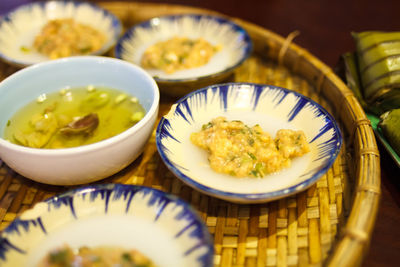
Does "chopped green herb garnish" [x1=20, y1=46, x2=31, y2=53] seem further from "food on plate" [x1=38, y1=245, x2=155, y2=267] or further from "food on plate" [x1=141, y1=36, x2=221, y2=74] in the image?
"food on plate" [x1=38, y1=245, x2=155, y2=267]

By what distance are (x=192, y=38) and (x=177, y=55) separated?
0.44 m

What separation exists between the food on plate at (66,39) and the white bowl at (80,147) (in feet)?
1.92

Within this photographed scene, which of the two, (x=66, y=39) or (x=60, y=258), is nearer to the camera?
(x=60, y=258)

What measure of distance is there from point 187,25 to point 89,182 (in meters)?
1.81

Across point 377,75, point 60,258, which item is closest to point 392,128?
point 377,75

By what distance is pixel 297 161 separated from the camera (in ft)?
6.01

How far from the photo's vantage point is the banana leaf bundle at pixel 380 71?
2234 millimetres

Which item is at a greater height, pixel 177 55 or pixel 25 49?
pixel 177 55

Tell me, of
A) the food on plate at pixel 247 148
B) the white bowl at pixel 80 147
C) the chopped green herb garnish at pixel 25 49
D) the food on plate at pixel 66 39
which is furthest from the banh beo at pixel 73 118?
the chopped green herb garnish at pixel 25 49

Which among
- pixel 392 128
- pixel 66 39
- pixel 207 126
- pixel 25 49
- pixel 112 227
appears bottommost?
pixel 25 49

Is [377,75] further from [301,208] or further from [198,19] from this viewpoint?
[198,19]

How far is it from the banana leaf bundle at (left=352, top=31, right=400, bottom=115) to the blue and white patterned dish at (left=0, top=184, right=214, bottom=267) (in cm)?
148

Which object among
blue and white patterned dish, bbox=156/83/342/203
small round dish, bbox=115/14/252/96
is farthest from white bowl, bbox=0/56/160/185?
small round dish, bbox=115/14/252/96

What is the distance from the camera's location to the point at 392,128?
1.93m
